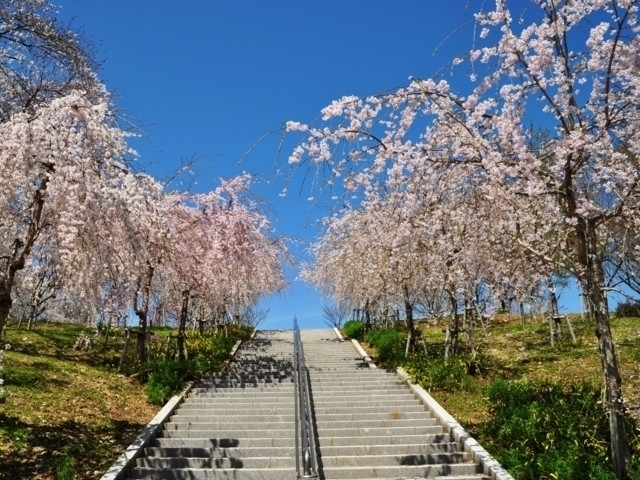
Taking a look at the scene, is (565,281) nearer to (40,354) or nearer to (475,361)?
(475,361)

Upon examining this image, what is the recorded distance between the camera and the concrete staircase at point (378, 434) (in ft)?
29.3

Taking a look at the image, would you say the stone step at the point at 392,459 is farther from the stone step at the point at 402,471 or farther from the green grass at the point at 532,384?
the green grass at the point at 532,384

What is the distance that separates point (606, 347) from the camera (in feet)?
24.2

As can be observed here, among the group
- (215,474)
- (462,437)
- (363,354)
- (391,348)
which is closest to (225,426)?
(215,474)

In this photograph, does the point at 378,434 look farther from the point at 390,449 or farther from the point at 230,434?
the point at 230,434

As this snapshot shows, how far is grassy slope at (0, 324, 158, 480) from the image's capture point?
8.62m

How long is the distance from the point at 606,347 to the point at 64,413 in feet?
30.1

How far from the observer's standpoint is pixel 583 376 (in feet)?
45.7

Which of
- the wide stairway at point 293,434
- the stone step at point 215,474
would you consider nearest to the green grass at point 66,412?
the stone step at point 215,474

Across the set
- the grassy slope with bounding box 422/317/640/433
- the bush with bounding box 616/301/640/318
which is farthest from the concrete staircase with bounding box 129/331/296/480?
the bush with bounding box 616/301/640/318

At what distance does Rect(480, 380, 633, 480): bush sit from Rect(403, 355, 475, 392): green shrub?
1.82m

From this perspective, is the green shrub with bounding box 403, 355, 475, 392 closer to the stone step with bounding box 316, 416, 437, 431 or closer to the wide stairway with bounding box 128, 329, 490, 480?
the wide stairway with bounding box 128, 329, 490, 480

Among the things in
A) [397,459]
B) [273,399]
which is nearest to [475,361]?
[273,399]

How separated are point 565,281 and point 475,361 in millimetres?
12546
